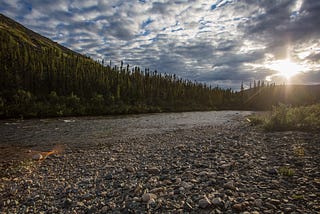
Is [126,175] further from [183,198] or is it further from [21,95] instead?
[21,95]

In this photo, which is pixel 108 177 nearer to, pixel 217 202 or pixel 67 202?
pixel 67 202

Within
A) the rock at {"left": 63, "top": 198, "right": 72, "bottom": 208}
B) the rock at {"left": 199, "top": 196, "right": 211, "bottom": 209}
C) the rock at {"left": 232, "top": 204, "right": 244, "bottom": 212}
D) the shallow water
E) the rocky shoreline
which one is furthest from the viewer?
the shallow water

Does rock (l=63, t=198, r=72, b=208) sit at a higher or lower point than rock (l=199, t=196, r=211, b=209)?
lower

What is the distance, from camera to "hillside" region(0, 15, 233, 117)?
5210cm

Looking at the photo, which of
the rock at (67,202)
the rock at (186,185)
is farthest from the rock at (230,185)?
the rock at (67,202)

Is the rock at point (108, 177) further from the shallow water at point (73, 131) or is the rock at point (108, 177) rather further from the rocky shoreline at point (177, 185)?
the shallow water at point (73, 131)

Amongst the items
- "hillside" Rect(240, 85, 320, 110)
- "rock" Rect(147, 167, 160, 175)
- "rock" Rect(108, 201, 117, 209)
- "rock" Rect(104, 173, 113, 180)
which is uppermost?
"hillside" Rect(240, 85, 320, 110)

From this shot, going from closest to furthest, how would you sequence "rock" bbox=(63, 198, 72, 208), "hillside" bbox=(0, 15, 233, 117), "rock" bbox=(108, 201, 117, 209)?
"rock" bbox=(108, 201, 117, 209) < "rock" bbox=(63, 198, 72, 208) < "hillside" bbox=(0, 15, 233, 117)

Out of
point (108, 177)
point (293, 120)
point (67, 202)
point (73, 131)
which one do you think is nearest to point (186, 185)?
point (108, 177)

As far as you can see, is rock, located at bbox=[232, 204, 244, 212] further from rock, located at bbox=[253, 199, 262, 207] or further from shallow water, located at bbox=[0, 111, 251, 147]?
shallow water, located at bbox=[0, 111, 251, 147]

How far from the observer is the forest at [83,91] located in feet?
173

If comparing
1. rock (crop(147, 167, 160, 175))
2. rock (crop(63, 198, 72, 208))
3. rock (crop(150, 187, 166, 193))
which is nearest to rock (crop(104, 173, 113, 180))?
rock (crop(147, 167, 160, 175))

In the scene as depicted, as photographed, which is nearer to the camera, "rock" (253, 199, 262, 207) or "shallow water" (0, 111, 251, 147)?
"rock" (253, 199, 262, 207)

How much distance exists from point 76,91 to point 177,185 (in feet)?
250
